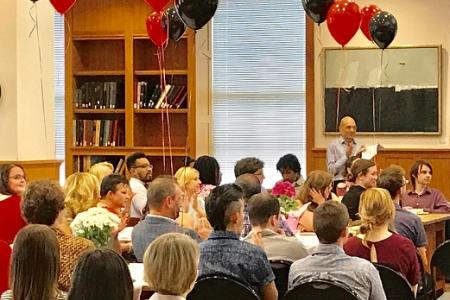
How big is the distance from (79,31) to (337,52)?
9.95 feet

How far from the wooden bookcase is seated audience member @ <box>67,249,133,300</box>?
23.7ft

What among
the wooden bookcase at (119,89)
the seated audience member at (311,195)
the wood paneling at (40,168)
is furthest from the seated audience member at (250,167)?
the wooden bookcase at (119,89)

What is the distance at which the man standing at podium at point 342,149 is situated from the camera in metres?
9.28

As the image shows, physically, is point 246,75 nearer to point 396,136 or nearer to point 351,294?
point 396,136

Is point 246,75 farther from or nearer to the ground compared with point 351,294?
farther from the ground

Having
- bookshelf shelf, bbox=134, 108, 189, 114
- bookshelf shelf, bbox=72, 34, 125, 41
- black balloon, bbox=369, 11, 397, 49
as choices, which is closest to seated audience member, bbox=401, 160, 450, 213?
black balloon, bbox=369, 11, 397, 49

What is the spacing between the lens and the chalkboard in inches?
389

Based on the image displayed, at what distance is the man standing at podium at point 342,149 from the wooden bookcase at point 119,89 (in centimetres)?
164

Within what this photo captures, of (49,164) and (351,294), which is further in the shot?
(49,164)

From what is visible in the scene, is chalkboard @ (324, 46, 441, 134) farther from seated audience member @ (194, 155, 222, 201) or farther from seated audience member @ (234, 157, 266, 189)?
seated audience member @ (194, 155, 222, 201)

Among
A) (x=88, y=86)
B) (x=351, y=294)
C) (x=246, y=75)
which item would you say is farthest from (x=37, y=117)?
(x=351, y=294)

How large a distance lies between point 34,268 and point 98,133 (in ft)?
23.5

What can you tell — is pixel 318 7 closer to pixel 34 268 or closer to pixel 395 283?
pixel 395 283

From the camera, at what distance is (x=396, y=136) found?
1001 centimetres
